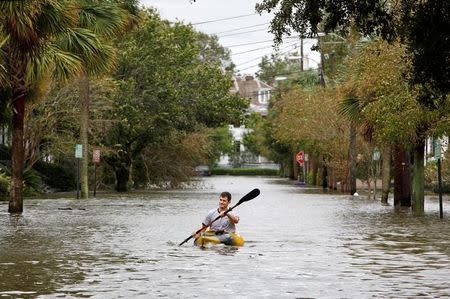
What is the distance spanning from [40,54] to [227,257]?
1031cm

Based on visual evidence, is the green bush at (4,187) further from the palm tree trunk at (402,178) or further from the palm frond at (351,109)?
the palm tree trunk at (402,178)

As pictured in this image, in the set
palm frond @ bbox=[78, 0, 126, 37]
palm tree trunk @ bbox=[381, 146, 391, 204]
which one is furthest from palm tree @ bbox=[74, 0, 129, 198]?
palm tree trunk @ bbox=[381, 146, 391, 204]

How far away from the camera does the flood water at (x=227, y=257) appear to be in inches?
536

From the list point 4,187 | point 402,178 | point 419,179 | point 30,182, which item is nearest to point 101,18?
point 419,179

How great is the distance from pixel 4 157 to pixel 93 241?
35564 mm

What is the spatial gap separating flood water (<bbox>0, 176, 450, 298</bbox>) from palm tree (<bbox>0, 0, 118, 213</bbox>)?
268 cm

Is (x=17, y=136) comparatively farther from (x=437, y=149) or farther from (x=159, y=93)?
(x=159, y=93)

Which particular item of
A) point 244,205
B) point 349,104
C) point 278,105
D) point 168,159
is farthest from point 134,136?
point 278,105

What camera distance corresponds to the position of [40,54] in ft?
87.2

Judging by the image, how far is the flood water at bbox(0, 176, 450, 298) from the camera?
13.6 m

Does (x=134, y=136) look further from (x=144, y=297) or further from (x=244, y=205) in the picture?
(x=144, y=297)

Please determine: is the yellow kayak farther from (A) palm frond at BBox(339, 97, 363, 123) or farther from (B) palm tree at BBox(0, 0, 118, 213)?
(A) palm frond at BBox(339, 97, 363, 123)

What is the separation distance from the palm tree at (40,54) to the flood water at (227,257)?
2681mm

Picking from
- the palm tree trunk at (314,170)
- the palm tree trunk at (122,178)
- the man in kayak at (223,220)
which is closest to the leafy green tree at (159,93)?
the palm tree trunk at (122,178)
